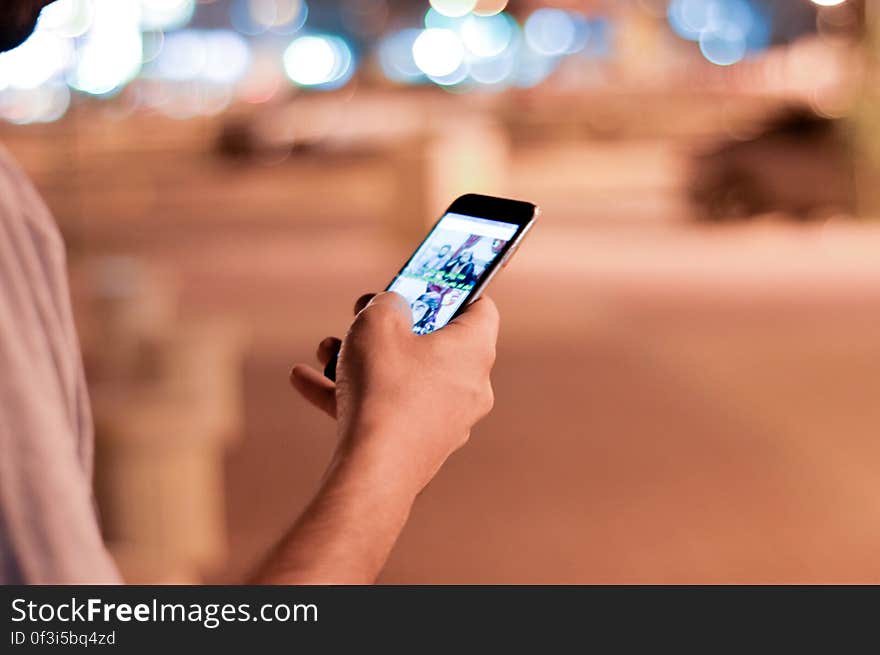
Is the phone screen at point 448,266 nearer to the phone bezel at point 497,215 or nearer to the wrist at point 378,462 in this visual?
the phone bezel at point 497,215

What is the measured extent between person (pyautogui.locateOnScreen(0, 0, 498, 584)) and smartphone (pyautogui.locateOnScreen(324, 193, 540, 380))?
12 centimetres

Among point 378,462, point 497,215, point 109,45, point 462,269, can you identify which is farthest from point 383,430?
point 109,45

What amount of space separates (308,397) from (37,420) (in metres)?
0.78

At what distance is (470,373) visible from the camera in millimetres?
1547

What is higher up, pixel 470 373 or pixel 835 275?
pixel 470 373

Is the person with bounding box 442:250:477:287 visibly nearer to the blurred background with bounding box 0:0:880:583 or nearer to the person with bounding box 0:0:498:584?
the person with bounding box 0:0:498:584

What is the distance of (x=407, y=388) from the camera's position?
4.75 feet

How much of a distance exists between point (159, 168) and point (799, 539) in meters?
22.7

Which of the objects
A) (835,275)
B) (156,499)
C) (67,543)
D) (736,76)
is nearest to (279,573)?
(67,543)

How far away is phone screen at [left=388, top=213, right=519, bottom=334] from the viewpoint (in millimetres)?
1842

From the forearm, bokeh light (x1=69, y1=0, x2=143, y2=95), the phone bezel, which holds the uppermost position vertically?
the phone bezel

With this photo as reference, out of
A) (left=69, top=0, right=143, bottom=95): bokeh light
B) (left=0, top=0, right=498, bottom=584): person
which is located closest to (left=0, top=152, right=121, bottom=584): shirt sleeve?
(left=0, top=0, right=498, bottom=584): person

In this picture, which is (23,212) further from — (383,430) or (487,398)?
(487,398)

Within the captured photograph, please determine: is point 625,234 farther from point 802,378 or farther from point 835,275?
point 802,378
